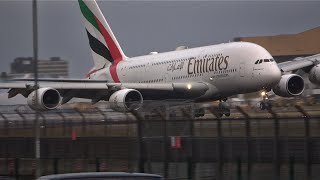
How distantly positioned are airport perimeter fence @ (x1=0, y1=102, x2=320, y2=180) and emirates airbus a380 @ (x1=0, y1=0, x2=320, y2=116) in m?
13.7

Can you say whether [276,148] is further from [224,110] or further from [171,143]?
[171,143]

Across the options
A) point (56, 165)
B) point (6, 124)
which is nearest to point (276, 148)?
point (56, 165)

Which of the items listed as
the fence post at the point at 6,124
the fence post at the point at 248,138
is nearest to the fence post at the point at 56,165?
the fence post at the point at 6,124

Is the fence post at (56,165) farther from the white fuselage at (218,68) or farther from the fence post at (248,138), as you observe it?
the white fuselage at (218,68)

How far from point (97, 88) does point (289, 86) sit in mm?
10952

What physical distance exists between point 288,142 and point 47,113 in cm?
934

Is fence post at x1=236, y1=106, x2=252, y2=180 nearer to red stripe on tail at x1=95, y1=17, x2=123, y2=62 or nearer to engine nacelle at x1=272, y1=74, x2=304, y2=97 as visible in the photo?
engine nacelle at x1=272, y1=74, x2=304, y2=97

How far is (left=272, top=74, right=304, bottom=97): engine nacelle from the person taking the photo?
48594 millimetres

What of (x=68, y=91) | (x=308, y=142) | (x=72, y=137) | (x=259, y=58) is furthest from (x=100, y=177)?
(x=68, y=91)

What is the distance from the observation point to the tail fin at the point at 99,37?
208ft

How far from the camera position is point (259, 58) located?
1877 inches

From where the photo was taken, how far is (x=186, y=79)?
2087 inches

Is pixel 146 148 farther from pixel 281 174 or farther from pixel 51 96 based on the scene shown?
pixel 51 96

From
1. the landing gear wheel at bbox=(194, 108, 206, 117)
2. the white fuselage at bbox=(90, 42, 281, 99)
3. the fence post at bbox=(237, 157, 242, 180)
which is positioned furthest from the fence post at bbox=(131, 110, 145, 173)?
the white fuselage at bbox=(90, 42, 281, 99)
